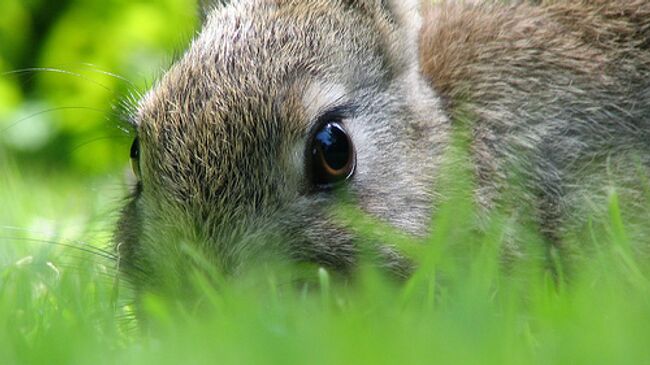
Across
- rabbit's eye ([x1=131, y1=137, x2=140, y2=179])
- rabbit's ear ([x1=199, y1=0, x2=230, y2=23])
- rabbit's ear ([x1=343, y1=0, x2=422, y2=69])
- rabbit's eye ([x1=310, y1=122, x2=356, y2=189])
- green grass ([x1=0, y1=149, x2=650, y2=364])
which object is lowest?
green grass ([x1=0, y1=149, x2=650, y2=364])

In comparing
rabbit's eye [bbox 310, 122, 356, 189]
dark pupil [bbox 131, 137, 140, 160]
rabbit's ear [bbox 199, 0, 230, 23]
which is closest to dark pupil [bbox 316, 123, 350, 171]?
rabbit's eye [bbox 310, 122, 356, 189]

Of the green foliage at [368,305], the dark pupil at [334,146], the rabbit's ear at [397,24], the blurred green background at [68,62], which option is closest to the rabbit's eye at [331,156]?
the dark pupil at [334,146]

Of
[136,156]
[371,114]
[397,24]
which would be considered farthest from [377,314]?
[397,24]

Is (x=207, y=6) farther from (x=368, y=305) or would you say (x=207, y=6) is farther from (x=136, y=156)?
(x=368, y=305)

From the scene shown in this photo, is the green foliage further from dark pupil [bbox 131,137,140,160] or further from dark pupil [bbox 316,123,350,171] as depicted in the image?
dark pupil [bbox 131,137,140,160]

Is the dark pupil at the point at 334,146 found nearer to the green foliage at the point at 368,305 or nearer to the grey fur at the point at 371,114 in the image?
the grey fur at the point at 371,114
